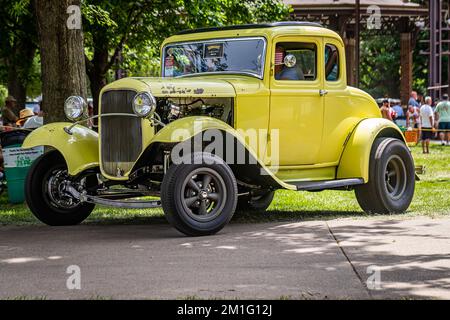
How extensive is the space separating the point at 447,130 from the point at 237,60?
59.0 feet

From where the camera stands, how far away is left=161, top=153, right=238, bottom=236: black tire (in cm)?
848

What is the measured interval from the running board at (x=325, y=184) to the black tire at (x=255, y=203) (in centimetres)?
111

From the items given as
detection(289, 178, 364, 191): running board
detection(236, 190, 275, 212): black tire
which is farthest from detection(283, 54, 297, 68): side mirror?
detection(236, 190, 275, 212): black tire

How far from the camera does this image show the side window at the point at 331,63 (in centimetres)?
1065

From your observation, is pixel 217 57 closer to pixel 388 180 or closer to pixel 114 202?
pixel 114 202

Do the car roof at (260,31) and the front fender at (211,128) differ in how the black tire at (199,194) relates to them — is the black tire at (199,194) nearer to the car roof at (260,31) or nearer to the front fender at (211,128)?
the front fender at (211,128)

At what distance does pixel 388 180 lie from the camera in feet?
36.3

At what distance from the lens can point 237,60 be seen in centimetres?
1017

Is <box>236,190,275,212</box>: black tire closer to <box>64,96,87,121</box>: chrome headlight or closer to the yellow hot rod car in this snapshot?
the yellow hot rod car

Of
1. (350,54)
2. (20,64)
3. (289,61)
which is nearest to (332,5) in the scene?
(350,54)

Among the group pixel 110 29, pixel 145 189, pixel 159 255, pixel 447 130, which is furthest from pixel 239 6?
pixel 159 255

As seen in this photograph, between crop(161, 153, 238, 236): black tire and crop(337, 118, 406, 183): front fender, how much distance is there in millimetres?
2215

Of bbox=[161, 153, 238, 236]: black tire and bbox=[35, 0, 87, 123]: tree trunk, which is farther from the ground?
bbox=[35, 0, 87, 123]: tree trunk
